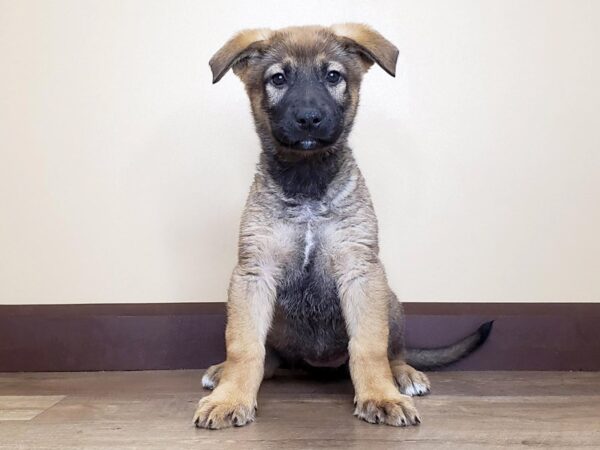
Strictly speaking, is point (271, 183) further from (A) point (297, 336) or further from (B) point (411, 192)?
(B) point (411, 192)

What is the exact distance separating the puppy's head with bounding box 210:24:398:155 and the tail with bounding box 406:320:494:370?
1068mm

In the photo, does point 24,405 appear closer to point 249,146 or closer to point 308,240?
point 308,240

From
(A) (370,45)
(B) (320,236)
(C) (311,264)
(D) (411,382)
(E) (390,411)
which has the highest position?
(A) (370,45)

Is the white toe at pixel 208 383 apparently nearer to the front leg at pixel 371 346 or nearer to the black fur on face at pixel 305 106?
the front leg at pixel 371 346

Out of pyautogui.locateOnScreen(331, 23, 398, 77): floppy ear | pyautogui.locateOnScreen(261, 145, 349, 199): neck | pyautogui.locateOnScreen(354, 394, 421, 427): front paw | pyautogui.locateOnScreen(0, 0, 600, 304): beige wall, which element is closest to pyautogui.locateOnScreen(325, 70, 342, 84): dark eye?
pyautogui.locateOnScreen(331, 23, 398, 77): floppy ear

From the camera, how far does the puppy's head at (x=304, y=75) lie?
2.49 meters

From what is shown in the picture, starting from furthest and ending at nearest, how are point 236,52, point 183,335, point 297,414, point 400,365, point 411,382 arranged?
point 183,335 → point 400,365 → point 411,382 → point 236,52 → point 297,414

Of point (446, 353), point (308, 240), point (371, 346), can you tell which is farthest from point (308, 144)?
point (446, 353)

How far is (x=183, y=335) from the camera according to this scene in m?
3.42

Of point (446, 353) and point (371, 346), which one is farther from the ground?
point (371, 346)

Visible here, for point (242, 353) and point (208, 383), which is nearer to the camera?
point (242, 353)

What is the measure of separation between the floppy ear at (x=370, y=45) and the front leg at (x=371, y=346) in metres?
0.73

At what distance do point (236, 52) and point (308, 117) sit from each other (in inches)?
17.1

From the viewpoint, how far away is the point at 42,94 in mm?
3441
